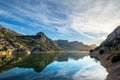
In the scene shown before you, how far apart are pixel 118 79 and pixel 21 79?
87.0 ft

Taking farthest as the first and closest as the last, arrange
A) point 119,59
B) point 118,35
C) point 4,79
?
1. point 118,35
2. point 119,59
3. point 4,79

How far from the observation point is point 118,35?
17775 centimetres

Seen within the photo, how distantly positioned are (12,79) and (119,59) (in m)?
44.8

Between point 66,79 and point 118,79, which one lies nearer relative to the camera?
point 118,79

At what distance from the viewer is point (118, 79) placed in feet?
138

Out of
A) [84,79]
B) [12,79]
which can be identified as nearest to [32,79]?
[12,79]

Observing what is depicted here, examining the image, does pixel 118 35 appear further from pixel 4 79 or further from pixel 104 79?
pixel 4 79

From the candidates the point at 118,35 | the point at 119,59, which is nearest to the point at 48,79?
the point at 119,59

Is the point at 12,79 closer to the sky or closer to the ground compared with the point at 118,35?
closer to the ground

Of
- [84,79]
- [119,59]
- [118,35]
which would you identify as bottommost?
[84,79]

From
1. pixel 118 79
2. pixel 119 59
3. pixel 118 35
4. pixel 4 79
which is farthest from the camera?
pixel 118 35

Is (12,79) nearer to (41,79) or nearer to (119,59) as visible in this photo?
(41,79)

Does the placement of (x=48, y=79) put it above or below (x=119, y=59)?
below

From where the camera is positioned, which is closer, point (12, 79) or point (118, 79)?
point (118, 79)
